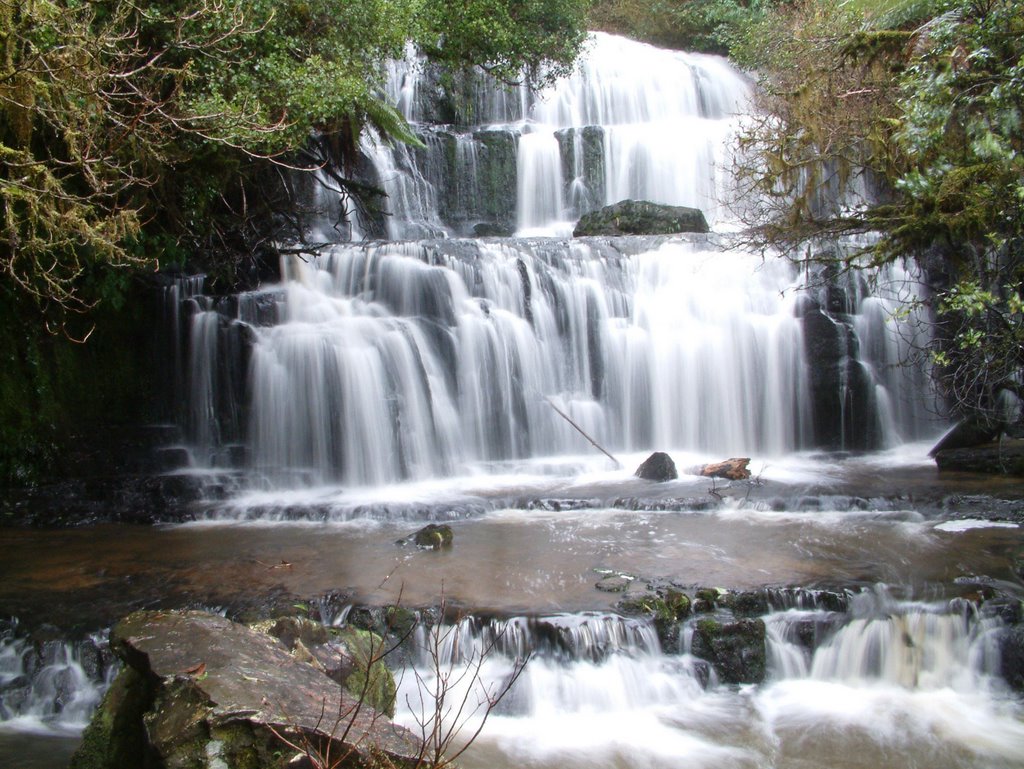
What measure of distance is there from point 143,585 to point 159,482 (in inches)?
123

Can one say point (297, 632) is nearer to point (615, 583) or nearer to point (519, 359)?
point (615, 583)

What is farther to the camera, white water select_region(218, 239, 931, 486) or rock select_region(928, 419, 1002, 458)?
white water select_region(218, 239, 931, 486)

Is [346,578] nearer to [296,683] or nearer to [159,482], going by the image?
[296,683]

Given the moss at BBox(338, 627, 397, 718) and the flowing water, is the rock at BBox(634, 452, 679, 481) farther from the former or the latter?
the moss at BBox(338, 627, 397, 718)

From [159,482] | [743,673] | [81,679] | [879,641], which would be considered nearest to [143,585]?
[81,679]

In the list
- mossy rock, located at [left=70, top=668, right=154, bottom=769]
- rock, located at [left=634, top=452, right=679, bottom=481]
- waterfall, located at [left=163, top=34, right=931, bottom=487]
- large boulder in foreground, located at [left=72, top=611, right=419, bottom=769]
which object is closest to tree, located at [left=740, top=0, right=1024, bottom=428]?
waterfall, located at [left=163, top=34, right=931, bottom=487]

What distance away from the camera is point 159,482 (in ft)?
32.8

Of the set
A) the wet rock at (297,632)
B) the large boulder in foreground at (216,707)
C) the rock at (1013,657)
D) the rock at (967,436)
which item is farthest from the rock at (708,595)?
the rock at (967,436)

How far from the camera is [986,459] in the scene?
998 cm

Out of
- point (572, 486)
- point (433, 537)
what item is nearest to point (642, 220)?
point (572, 486)

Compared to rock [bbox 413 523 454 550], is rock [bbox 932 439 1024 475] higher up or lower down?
higher up

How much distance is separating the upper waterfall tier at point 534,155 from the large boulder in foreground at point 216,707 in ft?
36.3

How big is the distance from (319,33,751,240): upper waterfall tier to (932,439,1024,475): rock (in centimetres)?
680

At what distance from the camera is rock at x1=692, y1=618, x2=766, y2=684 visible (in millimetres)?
6137
